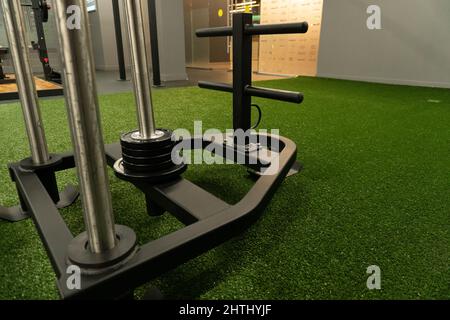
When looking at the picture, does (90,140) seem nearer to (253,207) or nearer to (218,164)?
(253,207)

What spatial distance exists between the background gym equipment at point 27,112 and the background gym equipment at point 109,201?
0.02 meters

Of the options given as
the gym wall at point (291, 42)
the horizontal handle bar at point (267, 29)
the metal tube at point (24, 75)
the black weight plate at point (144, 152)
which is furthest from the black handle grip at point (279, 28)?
the gym wall at point (291, 42)

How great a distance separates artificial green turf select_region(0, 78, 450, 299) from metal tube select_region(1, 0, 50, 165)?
22 cm

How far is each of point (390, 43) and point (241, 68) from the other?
13.5ft

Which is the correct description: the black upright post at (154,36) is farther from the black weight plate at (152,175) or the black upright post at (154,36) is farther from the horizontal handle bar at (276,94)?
the black weight plate at (152,175)

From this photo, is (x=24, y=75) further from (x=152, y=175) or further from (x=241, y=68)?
(x=241, y=68)

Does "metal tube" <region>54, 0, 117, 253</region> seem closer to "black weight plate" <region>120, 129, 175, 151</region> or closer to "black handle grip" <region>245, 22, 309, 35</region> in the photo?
"black weight plate" <region>120, 129, 175, 151</region>

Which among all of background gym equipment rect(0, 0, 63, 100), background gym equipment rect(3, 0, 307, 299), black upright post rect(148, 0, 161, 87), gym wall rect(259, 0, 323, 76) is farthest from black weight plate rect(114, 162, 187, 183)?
gym wall rect(259, 0, 323, 76)

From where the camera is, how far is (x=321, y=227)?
89cm

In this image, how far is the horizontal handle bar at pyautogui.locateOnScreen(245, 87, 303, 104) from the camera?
3.29ft

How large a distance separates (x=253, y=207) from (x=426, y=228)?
556mm

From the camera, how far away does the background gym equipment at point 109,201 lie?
0.40 meters

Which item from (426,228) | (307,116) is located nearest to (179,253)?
(426,228)

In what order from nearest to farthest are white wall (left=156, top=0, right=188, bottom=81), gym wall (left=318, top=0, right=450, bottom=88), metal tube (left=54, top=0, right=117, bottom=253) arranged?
metal tube (left=54, top=0, right=117, bottom=253)
gym wall (left=318, top=0, right=450, bottom=88)
white wall (left=156, top=0, right=188, bottom=81)
